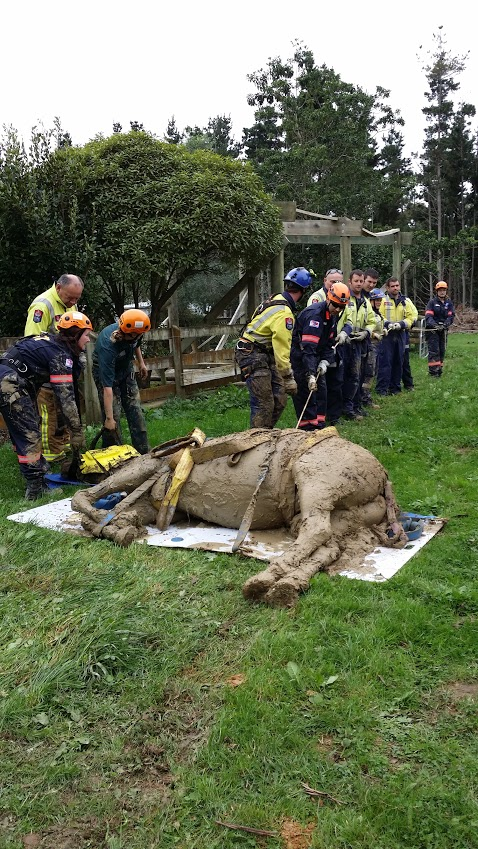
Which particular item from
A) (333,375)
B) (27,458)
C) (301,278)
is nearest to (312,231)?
(333,375)

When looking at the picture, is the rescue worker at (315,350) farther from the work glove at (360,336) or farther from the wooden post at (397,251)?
the wooden post at (397,251)

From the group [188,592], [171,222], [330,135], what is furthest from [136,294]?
[330,135]

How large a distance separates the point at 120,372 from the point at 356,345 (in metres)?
4.24

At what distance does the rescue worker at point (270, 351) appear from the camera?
23.0ft

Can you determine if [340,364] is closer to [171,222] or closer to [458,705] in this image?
[171,222]

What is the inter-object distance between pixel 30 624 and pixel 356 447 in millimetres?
2701

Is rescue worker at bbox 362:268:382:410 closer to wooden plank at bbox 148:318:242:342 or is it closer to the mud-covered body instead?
wooden plank at bbox 148:318:242:342

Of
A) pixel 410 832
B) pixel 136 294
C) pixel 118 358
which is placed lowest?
pixel 410 832

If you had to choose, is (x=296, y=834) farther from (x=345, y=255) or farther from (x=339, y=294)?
(x=345, y=255)

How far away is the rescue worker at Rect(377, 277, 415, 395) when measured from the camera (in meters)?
11.7

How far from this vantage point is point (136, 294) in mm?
12156

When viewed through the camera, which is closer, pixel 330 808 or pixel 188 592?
pixel 330 808

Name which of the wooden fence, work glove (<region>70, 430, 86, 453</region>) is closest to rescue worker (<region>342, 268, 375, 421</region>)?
the wooden fence

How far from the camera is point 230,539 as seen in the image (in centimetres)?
517
